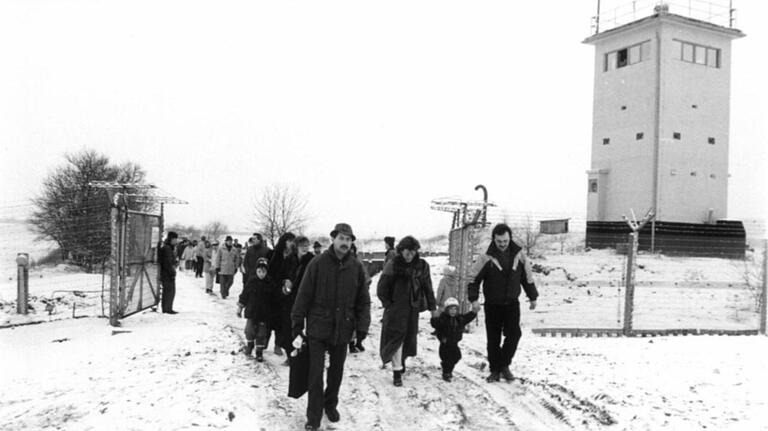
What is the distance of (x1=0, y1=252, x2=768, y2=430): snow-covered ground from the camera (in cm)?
617

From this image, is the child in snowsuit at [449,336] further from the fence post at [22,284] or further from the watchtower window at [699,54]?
the watchtower window at [699,54]

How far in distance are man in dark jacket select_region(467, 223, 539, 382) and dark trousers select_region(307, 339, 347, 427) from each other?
2.25 meters

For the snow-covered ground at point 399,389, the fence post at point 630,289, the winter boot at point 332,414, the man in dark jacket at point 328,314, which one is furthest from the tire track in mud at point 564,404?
the fence post at point 630,289

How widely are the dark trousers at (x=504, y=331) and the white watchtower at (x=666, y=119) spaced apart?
25.0 m

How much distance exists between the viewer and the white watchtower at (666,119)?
99.5ft

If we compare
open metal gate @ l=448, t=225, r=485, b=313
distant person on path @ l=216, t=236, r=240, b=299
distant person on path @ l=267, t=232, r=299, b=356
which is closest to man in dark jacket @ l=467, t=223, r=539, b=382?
distant person on path @ l=267, t=232, r=299, b=356

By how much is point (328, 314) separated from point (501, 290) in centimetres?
265

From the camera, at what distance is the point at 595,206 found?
1308 inches

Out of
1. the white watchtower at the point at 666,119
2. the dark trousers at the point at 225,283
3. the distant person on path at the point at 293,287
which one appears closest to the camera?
the distant person on path at the point at 293,287

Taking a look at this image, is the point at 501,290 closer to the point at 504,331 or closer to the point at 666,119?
the point at 504,331

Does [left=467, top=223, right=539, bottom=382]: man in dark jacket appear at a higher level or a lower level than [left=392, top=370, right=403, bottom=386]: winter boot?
higher

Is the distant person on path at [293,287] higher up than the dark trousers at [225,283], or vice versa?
the distant person on path at [293,287]

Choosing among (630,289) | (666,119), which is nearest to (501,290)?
(630,289)

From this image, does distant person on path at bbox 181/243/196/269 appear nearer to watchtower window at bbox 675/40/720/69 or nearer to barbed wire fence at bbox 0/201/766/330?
barbed wire fence at bbox 0/201/766/330
